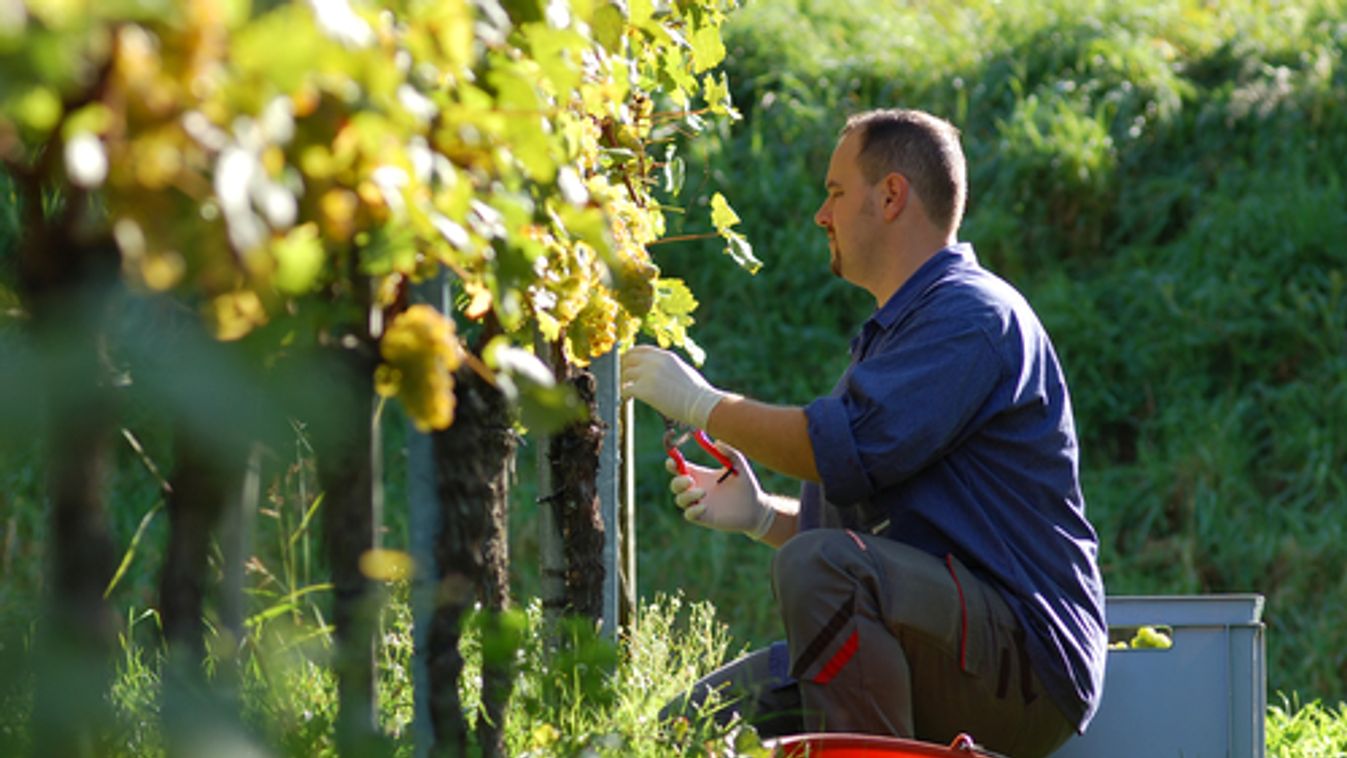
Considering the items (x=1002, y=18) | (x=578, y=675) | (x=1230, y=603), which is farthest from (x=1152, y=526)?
(x=578, y=675)

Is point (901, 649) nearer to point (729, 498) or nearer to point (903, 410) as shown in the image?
point (903, 410)

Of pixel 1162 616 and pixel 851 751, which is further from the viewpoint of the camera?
pixel 1162 616

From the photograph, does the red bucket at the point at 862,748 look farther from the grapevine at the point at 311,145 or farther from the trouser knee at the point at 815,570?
the grapevine at the point at 311,145

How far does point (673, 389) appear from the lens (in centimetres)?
271

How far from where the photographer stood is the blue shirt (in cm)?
247

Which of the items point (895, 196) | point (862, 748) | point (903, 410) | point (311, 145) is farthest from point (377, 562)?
point (895, 196)

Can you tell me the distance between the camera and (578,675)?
162 cm

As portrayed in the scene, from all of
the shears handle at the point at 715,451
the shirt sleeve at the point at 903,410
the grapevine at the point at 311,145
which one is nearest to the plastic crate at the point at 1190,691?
the shirt sleeve at the point at 903,410

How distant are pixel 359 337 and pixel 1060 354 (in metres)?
5.15

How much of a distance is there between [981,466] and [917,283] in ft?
1.19

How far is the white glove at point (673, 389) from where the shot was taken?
2.71 metres

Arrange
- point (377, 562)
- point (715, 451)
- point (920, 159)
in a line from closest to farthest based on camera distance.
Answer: point (377, 562)
point (920, 159)
point (715, 451)

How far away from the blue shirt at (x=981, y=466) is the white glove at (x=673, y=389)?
0.73 ft

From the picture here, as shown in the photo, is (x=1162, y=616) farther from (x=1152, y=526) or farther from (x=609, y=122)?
(x=1152, y=526)
